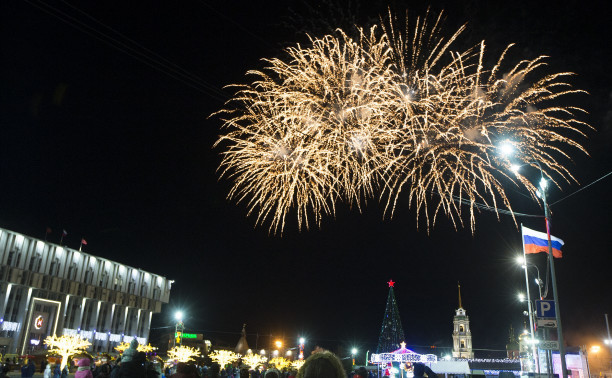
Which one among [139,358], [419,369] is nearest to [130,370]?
[139,358]

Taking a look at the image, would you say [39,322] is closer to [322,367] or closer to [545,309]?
[545,309]

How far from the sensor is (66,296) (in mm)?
61656

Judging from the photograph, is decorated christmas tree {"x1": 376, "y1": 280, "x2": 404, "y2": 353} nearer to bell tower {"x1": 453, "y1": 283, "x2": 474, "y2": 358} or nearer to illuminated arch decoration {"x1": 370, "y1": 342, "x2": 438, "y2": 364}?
illuminated arch decoration {"x1": 370, "y1": 342, "x2": 438, "y2": 364}

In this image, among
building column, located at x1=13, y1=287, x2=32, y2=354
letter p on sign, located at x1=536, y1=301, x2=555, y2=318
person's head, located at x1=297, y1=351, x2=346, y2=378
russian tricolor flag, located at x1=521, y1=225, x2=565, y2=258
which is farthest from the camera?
building column, located at x1=13, y1=287, x2=32, y2=354

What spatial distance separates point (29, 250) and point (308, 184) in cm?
5292

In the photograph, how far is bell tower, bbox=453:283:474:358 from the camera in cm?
10936

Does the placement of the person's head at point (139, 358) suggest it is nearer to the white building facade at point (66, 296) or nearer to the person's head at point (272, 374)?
the person's head at point (272, 374)

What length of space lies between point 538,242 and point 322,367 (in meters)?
21.9

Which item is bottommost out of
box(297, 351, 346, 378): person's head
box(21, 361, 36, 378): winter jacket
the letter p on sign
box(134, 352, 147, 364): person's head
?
box(21, 361, 36, 378): winter jacket

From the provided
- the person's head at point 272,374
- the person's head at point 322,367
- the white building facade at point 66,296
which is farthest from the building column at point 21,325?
the person's head at point 322,367

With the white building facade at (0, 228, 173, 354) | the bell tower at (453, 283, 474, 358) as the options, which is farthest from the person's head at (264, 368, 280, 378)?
the bell tower at (453, 283, 474, 358)

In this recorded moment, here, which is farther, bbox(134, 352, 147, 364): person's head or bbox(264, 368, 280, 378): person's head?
bbox(134, 352, 147, 364): person's head

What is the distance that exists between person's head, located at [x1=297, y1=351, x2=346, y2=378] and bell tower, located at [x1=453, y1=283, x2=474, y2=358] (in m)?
118

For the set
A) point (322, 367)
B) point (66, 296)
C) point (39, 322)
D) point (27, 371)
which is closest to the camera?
point (322, 367)
